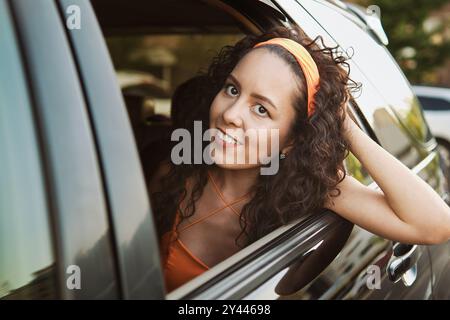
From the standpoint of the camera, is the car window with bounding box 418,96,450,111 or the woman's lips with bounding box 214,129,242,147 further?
the car window with bounding box 418,96,450,111

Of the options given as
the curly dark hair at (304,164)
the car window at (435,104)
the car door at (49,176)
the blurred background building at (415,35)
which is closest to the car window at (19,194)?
the car door at (49,176)

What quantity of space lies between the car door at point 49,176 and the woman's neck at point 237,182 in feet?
2.59

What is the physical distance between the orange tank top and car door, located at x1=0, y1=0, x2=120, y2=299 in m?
0.46

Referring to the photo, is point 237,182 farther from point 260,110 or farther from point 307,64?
point 307,64

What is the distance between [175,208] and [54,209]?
33.8 inches

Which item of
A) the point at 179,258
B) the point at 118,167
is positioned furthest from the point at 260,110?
the point at 118,167

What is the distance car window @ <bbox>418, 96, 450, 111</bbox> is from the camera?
9555 millimetres

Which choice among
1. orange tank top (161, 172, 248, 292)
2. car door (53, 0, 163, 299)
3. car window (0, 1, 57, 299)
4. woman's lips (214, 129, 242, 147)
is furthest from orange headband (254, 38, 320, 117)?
car window (0, 1, 57, 299)

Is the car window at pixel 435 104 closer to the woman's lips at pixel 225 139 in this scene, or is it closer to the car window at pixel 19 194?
the woman's lips at pixel 225 139

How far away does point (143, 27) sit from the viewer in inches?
157

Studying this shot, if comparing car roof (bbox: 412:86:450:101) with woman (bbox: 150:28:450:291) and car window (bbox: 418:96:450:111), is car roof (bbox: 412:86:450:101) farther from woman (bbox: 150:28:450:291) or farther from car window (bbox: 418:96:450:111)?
woman (bbox: 150:28:450:291)

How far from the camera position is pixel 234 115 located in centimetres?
162
